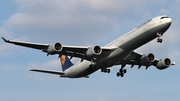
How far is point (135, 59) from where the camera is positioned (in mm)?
54875

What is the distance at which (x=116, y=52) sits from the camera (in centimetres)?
4981

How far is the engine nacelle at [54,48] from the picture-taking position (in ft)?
156

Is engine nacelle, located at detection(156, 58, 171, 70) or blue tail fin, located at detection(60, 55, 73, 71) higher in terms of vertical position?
blue tail fin, located at detection(60, 55, 73, 71)

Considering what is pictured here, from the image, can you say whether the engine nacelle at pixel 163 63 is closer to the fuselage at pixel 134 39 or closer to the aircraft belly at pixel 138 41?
the fuselage at pixel 134 39

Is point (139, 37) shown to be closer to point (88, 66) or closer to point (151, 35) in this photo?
point (151, 35)

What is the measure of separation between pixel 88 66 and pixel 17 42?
9997mm

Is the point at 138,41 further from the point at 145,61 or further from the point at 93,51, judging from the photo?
the point at 145,61

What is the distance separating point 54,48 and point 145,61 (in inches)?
487

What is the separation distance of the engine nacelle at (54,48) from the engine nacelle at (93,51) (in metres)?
3.34

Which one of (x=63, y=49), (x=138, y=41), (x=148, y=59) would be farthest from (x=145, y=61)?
(x=63, y=49)

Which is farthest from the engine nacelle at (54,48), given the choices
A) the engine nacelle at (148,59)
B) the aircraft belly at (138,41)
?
the engine nacelle at (148,59)

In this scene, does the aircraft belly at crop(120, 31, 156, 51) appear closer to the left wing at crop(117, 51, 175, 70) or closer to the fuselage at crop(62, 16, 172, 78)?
the fuselage at crop(62, 16, 172, 78)

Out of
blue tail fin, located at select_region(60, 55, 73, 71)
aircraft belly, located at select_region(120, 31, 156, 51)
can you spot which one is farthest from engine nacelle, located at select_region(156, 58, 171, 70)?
blue tail fin, located at select_region(60, 55, 73, 71)

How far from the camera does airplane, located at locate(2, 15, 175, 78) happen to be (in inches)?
1881
